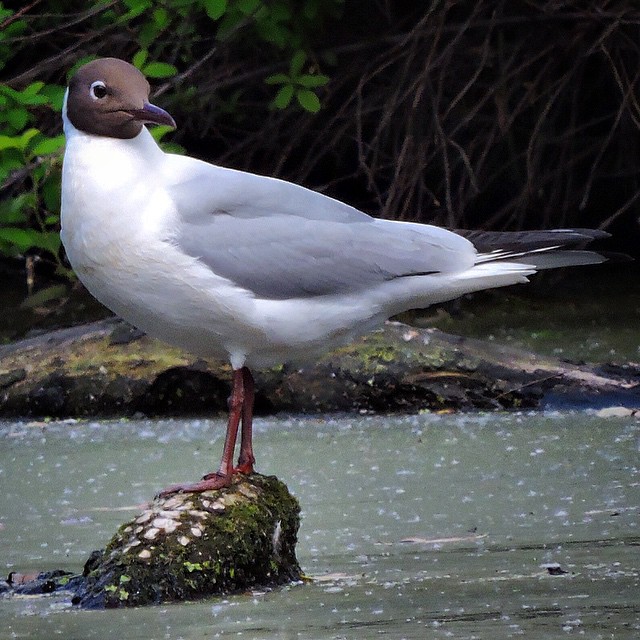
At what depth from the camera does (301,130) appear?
7.01m

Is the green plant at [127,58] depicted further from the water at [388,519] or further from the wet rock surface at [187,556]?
the wet rock surface at [187,556]

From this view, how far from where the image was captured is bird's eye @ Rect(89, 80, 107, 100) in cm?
348

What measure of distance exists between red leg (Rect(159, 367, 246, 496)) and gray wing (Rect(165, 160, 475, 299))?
0.70 ft

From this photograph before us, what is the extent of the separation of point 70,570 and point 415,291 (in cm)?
102

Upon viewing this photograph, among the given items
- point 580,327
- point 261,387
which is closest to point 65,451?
point 261,387

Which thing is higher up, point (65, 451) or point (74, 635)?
point (65, 451)

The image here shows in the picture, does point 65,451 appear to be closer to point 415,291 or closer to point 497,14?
point 415,291

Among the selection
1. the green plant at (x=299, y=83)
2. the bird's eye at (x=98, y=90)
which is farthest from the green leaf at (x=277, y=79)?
the bird's eye at (x=98, y=90)

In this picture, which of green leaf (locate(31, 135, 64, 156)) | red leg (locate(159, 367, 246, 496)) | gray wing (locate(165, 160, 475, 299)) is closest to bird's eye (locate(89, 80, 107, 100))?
gray wing (locate(165, 160, 475, 299))

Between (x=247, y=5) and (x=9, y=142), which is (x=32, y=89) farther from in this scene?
(x=247, y=5)

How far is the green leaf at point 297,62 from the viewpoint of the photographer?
6.35 metres

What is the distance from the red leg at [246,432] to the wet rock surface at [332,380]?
1.54 meters

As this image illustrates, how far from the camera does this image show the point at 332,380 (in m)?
5.19

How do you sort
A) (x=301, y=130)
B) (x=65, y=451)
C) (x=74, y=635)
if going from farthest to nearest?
(x=301, y=130), (x=65, y=451), (x=74, y=635)
